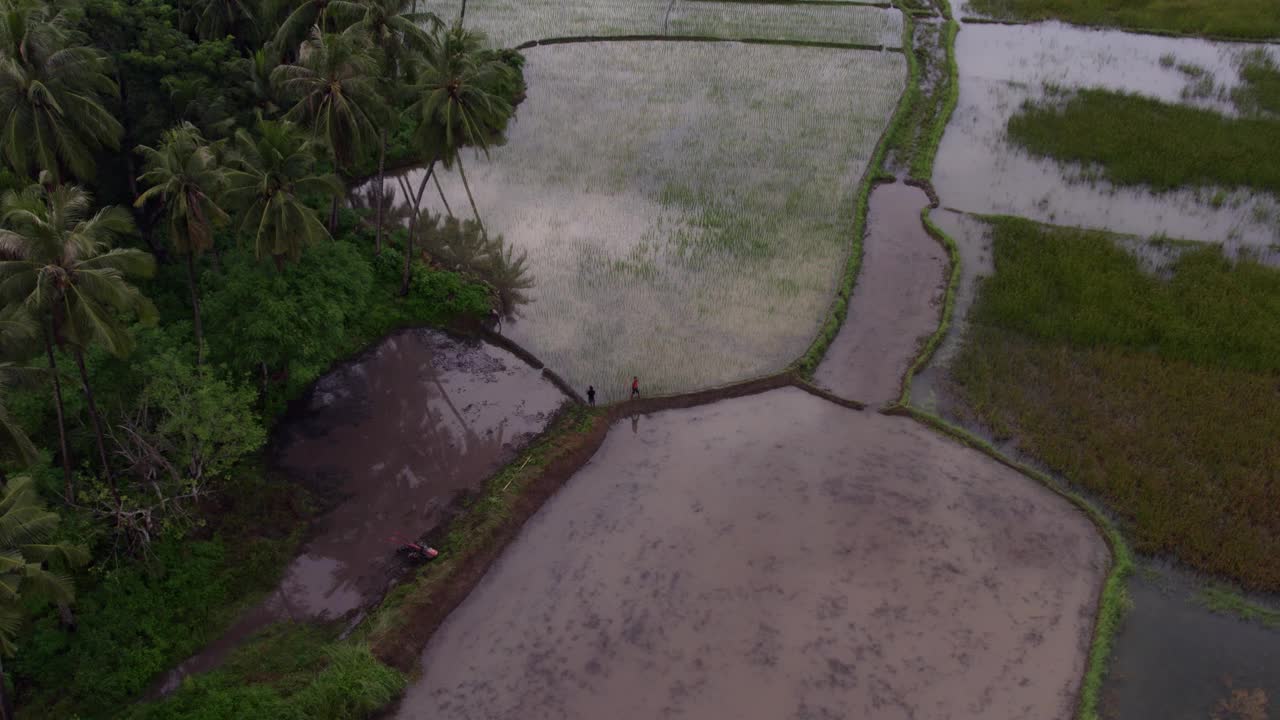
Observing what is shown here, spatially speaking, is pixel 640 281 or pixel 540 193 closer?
pixel 640 281

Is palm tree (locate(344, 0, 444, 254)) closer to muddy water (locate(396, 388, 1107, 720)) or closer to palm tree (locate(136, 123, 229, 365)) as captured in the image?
palm tree (locate(136, 123, 229, 365))

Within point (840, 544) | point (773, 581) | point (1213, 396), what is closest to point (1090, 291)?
point (1213, 396)

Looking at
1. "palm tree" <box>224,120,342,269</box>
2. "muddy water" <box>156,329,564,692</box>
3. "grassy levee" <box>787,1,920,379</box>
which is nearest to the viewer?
"muddy water" <box>156,329,564,692</box>

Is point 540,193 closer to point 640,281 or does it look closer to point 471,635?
point 640,281

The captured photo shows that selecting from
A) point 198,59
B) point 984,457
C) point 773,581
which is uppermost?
point 198,59

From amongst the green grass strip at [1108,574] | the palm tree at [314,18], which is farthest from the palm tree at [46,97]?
the green grass strip at [1108,574]

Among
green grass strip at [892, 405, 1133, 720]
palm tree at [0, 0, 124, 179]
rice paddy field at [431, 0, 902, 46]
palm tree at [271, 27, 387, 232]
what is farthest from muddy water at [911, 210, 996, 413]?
palm tree at [0, 0, 124, 179]
